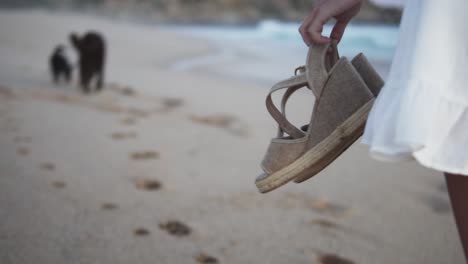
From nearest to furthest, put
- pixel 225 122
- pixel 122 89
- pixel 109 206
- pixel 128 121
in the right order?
pixel 109 206 → pixel 128 121 → pixel 225 122 → pixel 122 89

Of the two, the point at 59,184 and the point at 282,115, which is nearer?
the point at 282,115

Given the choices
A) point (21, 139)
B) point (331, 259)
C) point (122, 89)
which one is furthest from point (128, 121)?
point (331, 259)

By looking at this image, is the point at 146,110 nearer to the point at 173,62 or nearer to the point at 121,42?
the point at 173,62

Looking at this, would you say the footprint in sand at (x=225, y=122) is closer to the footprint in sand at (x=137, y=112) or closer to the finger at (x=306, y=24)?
the footprint in sand at (x=137, y=112)

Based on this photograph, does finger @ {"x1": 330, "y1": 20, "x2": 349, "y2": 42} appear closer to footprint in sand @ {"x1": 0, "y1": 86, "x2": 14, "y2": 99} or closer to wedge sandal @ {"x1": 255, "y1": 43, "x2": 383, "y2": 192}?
wedge sandal @ {"x1": 255, "y1": 43, "x2": 383, "y2": 192}

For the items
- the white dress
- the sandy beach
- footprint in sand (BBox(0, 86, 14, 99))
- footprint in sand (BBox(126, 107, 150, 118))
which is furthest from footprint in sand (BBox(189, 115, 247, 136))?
the white dress

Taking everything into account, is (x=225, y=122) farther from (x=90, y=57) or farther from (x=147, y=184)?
(x=90, y=57)

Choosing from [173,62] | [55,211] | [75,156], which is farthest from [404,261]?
[173,62]

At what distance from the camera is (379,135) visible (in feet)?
2.43

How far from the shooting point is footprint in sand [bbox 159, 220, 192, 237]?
1.51 m

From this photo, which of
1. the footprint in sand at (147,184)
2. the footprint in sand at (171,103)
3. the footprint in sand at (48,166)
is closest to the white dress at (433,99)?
the footprint in sand at (147,184)

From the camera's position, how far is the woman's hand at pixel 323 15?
900mm

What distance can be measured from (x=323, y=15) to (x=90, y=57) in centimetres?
354

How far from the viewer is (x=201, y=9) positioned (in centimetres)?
2838
